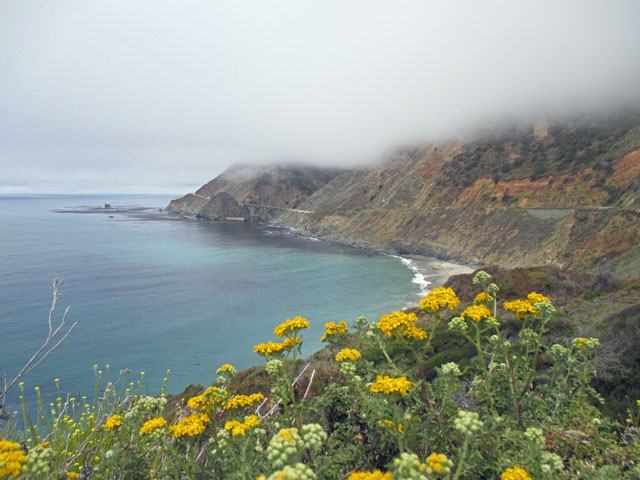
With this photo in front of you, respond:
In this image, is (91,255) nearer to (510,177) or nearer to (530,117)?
(510,177)

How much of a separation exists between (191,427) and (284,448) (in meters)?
1.50

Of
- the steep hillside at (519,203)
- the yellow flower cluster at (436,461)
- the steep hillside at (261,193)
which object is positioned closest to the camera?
the yellow flower cluster at (436,461)

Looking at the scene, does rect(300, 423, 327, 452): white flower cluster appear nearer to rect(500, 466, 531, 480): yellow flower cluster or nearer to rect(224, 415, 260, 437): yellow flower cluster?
rect(224, 415, 260, 437): yellow flower cluster

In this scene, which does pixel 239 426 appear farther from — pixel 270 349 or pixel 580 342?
pixel 580 342

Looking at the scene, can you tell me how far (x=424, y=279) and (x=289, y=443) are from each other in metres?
47.7

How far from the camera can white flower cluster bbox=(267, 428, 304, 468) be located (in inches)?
92.5

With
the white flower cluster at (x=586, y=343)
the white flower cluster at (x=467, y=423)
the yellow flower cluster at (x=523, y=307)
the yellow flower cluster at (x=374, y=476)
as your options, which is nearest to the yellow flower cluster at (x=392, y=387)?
the white flower cluster at (x=467, y=423)

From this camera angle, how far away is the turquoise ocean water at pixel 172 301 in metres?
23.4

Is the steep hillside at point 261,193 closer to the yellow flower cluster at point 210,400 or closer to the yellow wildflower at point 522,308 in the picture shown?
the yellow flower cluster at point 210,400

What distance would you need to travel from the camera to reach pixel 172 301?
1471 inches

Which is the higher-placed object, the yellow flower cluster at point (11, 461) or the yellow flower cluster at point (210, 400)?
the yellow flower cluster at point (11, 461)

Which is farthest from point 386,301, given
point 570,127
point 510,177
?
point 570,127

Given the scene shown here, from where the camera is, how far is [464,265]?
5575 centimetres

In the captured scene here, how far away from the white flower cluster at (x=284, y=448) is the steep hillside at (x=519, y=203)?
128 ft
